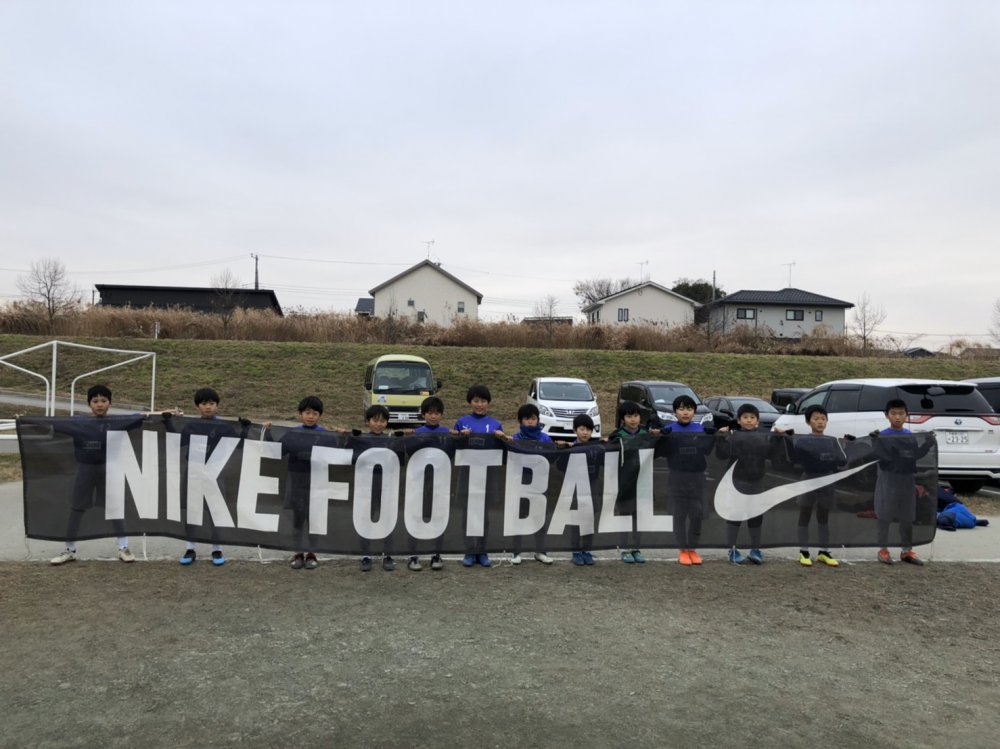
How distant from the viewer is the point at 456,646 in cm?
444

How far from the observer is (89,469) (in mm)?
6328

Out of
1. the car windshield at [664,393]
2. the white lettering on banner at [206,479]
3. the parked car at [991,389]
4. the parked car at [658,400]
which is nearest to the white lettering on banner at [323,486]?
the white lettering on banner at [206,479]

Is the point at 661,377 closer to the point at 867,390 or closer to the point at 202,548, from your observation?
the point at 867,390

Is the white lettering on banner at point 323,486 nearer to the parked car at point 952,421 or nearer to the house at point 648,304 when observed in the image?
the parked car at point 952,421

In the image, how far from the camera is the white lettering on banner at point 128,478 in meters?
6.35

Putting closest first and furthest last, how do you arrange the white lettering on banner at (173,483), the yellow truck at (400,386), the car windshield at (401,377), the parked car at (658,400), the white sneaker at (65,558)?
1. the white sneaker at (65,558)
2. the white lettering on banner at (173,483)
3. the parked car at (658,400)
4. the yellow truck at (400,386)
5. the car windshield at (401,377)

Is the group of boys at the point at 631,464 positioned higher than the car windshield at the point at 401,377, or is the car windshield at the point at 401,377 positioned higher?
the car windshield at the point at 401,377

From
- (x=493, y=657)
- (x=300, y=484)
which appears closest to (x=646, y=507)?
(x=493, y=657)

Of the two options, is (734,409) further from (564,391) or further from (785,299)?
(785,299)

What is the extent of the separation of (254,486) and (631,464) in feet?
12.5

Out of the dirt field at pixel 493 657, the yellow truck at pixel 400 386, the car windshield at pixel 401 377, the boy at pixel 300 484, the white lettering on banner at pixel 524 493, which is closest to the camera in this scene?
the dirt field at pixel 493 657

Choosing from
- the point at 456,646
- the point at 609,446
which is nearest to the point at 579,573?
the point at 609,446

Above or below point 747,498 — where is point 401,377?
above

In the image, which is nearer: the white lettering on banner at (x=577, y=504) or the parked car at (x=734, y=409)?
the white lettering on banner at (x=577, y=504)
